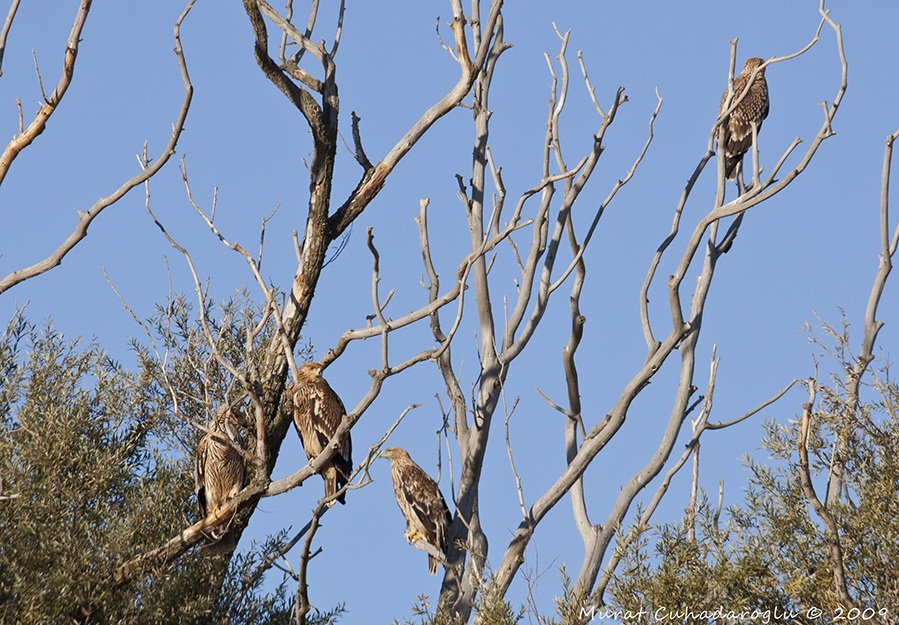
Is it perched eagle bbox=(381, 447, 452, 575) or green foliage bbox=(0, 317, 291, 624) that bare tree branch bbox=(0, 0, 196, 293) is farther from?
perched eagle bbox=(381, 447, 452, 575)

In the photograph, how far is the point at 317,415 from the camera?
933 centimetres

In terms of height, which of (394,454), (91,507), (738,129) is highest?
(738,129)

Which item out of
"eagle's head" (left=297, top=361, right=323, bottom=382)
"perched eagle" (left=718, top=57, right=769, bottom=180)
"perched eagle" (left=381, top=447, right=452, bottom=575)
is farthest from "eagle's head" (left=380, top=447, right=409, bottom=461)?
"perched eagle" (left=718, top=57, right=769, bottom=180)

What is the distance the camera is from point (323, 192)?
8461 millimetres

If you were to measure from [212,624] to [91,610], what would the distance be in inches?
30.5

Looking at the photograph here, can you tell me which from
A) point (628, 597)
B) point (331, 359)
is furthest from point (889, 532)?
point (331, 359)

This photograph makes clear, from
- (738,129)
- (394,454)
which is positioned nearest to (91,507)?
(394,454)

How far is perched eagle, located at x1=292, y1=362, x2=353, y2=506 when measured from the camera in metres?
8.99

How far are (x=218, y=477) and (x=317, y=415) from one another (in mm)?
1394

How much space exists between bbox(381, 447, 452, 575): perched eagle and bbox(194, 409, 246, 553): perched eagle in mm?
1516

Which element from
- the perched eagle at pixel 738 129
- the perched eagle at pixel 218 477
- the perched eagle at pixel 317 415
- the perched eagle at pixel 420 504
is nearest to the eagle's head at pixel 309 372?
the perched eagle at pixel 317 415

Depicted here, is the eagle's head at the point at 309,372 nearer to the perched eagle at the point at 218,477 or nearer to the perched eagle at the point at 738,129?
the perched eagle at the point at 218,477

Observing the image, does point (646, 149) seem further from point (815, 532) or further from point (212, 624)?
point (212, 624)

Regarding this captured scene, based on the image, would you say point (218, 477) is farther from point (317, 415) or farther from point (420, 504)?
point (420, 504)
